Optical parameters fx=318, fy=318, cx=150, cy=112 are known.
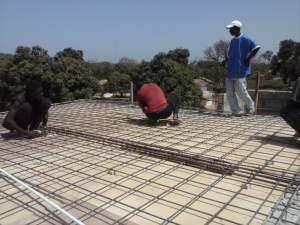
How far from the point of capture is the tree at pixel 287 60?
16689 mm

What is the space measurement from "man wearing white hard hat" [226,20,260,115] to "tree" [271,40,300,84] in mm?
12762

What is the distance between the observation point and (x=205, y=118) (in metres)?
4.90

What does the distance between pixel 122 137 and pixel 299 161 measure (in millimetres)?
1915

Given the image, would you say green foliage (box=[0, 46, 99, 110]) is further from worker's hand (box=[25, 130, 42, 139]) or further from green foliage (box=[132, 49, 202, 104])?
worker's hand (box=[25, 130, 42, 139])

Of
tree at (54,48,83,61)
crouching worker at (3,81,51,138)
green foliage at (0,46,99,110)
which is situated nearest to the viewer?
crouching worker at (3,81,51,138)

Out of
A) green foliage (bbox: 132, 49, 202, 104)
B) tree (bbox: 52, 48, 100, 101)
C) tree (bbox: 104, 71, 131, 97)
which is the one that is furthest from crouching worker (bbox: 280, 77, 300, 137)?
tree (bbox: 104, 71, 131, 97)

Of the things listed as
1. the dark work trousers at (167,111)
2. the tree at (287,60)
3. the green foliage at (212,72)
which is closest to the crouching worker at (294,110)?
the dark work trousers at (167,111)

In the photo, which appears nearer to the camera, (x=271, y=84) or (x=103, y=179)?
(x=103, y=179)

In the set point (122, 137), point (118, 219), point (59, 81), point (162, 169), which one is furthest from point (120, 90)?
point (118, 219)

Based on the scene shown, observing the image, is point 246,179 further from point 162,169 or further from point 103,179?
point 103,179

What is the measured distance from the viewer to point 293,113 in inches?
128

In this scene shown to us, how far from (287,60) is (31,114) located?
17068 mm

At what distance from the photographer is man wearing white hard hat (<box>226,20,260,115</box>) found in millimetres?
4689

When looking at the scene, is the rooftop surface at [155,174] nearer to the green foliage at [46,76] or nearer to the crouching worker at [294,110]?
the crouching worker at [294,110]
